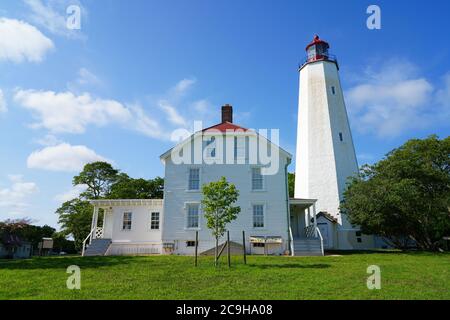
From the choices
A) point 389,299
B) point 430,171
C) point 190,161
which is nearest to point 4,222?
point 190,161

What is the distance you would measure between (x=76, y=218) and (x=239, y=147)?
949 inches

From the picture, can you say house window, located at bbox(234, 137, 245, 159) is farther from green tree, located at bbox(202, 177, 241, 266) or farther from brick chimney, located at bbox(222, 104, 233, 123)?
green tree, located at bbox(202, 177, 241, 266)

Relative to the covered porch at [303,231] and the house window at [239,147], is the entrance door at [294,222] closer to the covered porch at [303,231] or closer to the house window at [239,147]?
the covered porch at [303,231]

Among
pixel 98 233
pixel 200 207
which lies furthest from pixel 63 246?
pixel 200 207

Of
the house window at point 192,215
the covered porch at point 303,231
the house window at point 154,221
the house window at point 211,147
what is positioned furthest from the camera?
the house window at point 211,147

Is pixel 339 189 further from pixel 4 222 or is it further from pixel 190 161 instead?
pixel 4 222

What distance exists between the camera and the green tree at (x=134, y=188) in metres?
37.8

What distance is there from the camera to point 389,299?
25.3 ft

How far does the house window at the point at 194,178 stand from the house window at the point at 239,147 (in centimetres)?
277

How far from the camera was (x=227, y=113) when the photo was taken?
2519 centimetres

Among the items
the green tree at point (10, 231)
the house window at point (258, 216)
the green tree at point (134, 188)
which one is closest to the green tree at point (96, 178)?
the green tree at point (134, 188)

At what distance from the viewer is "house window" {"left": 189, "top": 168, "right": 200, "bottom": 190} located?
22.0m

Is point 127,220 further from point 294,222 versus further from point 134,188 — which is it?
point 134,188

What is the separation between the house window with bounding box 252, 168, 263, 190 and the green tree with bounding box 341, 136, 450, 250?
694 cm
